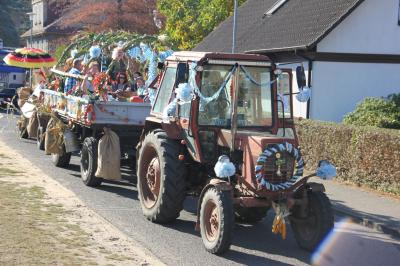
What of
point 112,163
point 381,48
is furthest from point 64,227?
point 381,48

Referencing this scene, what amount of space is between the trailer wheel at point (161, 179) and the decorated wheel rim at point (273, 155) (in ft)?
4.41

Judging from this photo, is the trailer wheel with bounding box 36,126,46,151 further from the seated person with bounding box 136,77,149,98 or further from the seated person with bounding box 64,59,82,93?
the seated person with bounding box 136,77,149,98

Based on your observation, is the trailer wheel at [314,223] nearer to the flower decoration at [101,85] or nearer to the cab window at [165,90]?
the cab window at [165,90]

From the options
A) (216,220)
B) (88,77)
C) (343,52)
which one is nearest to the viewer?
(216,220)

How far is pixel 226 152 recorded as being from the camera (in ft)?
28.2

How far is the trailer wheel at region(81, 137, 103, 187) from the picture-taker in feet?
39.1

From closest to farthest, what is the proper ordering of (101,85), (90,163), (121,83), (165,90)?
(165,90) < (90,163) < (101,85) < (121,83)

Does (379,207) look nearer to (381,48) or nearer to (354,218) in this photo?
(354,218)

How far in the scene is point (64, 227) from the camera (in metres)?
8.41

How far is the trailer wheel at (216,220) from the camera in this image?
7.55 meters

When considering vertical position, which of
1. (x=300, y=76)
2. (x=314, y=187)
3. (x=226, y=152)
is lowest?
(x=314, y=187)

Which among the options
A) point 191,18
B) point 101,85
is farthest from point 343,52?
point 191,18

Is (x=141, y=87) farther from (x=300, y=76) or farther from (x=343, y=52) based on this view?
(x=343, y=52)

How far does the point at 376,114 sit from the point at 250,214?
8931mm
